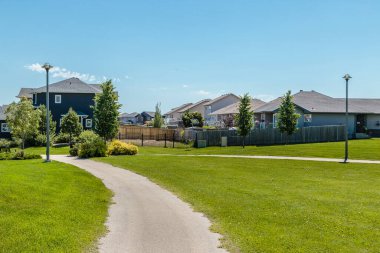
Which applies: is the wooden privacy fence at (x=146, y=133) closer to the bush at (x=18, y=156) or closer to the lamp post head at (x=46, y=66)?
the bush at (x=18, y=156)

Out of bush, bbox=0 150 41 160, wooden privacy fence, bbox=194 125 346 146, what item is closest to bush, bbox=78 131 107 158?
bush, bbox=0 150 41 160

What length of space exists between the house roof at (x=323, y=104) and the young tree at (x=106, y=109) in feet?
88.1

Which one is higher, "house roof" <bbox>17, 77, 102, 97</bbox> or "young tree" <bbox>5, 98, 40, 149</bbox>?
"house roof" <bbox>17, 77, 102, 97</bbox>

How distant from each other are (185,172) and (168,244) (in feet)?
52.0

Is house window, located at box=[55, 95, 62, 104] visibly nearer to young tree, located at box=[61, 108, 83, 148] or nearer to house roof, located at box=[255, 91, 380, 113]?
young tree, located at box=[61, 108, 83, 148]

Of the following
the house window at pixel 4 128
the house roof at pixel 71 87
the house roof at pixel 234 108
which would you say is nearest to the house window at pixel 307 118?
the house roof at pixel 234 108

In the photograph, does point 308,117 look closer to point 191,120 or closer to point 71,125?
point 191,120

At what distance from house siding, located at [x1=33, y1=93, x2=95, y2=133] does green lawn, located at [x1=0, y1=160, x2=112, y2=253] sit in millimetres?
49875

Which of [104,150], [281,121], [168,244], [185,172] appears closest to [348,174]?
[185,172]

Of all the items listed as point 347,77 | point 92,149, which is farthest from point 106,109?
point 347,77

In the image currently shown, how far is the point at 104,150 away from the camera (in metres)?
38.9

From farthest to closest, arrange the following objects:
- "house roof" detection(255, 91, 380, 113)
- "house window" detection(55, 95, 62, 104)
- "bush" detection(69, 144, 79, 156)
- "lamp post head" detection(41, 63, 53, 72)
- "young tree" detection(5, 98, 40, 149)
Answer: "house window" detection(55, 95, 62, 104) < "house roof" detection(255, 91, 380, 113) < "young tree" detection(5, 98, 40, 149) < "bush" detection(69, 144, 79, 156) < "lamp post head" detection(41, 63, 53, 72)

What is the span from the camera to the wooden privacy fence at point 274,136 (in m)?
55.6

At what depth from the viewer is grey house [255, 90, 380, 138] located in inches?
2398
